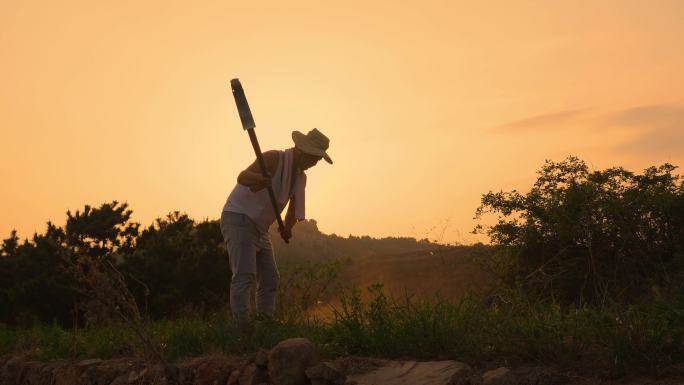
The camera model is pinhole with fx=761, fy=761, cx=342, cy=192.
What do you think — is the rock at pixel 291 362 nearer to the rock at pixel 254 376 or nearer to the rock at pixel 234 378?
the rock at pixel 254 376

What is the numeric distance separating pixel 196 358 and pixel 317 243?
1277 inches

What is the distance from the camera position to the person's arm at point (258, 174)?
21.4ft

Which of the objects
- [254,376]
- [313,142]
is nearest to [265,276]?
[313,142]

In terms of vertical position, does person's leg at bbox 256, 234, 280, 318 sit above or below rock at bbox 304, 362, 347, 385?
above

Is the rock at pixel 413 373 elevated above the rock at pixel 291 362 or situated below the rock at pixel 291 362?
below

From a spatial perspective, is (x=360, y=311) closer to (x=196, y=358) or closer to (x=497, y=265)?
(x=196, y=358)

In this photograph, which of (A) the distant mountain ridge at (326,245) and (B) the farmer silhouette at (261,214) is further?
(A) the distant mountain ridge at (326,245)

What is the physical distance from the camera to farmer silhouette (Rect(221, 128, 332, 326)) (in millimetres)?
6523

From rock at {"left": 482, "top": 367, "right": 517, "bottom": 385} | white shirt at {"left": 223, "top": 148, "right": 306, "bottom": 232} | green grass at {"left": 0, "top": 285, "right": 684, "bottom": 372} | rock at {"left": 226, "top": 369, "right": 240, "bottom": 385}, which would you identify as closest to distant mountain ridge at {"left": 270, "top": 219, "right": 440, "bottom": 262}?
white shirt at {"left": 223, "top": 148, "right": 306, "bottom": 232}

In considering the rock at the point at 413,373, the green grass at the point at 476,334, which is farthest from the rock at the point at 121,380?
the rock at the point at 413,373

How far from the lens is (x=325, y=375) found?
4664 millimetres

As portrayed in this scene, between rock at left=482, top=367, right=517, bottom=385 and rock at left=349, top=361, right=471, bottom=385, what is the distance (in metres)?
0.20

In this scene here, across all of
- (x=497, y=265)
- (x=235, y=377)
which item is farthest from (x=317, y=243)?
(x=235, y=377)

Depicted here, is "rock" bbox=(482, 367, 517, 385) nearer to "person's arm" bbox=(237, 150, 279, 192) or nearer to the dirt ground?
the dirt ground
